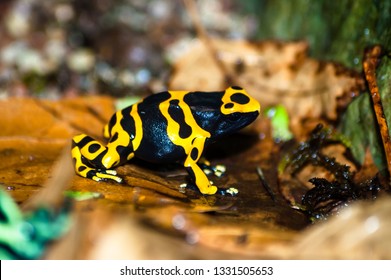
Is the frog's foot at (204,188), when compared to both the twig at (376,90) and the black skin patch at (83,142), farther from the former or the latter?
the twig at (376,90)

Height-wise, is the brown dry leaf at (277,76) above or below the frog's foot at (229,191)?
above

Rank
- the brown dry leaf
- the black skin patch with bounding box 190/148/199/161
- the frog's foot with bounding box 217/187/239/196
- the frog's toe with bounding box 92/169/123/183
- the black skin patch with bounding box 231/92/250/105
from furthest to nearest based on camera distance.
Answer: the brown dry leaf < the black skin patch with bounding box 231/92/250/105 < the black skin patch with bounding box 190/148/199/161 < the frog's foot with bounding box 217/187/239/196 < the frog's toe with bounding box 92/169/123/183

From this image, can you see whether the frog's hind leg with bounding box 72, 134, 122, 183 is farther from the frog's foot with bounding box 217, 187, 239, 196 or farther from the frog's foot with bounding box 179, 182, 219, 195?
the frog's foot with bounding box 217, 187, 239, 196

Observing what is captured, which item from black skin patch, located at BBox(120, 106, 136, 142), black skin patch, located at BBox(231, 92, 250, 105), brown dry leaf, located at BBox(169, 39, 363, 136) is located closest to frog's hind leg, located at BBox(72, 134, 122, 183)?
black skin patch, located at BBox(120, 106, 136, 142)

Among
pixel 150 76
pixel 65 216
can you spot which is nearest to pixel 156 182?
pixel 65 216

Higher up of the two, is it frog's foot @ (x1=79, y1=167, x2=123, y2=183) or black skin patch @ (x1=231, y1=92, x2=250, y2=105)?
black skin patch @ (x1=231, y1=92, x2=250, y2=105)

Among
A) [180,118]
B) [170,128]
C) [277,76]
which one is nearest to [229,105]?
[180,118]

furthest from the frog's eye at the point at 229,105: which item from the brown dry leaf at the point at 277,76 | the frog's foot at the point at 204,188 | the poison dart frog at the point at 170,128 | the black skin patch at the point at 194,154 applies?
the brown dry leaf at the point at 277,76
